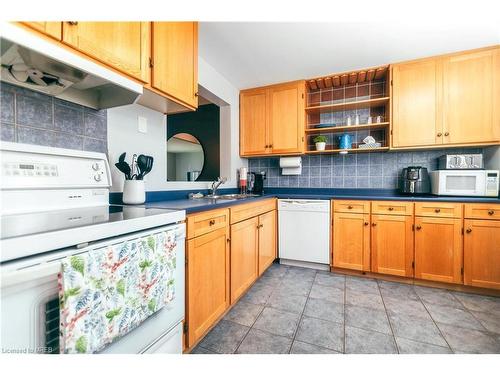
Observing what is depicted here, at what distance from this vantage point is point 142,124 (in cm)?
160

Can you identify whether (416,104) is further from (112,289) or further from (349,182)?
(112,289)

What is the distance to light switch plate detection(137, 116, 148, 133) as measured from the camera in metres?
1.58

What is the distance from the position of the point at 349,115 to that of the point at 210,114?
1891mm

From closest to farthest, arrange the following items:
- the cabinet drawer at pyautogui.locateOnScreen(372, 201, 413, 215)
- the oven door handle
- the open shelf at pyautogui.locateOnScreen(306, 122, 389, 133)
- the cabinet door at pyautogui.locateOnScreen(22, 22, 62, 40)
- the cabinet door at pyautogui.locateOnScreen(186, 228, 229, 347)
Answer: the oven door handle, the cabinet door at pyautogui.locateOnScreen(22, 22, 62, 40), the cabinet door at pyautogui.locateOnScreen(186, 228, 229, 347), the cabinet drawer at pyautogui.locateOnScreen(372, 201, 413, 215), the open shelf at pyautogui.locateOnScreen(306, 122, 389, 133)

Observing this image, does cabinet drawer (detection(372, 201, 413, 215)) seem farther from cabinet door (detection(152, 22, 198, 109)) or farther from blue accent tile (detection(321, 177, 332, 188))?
cabinet door (detection(152, 22, 198, 109))

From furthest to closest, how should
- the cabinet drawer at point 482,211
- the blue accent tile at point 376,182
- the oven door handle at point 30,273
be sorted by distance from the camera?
1. the blue accent tile at point 376,182
2. the cabinet drawer at point 482,211
3. the oven door handle at point 30,273

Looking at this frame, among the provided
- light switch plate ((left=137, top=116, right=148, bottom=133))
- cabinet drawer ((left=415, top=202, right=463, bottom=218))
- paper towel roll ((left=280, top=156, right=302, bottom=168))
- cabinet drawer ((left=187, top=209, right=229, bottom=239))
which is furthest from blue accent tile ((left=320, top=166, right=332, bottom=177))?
light switch plate ((left=137, top=116, right=148, bottom=133))

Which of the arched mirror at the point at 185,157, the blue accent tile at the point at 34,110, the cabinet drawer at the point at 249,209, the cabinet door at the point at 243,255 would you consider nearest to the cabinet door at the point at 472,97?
the cabinet drawer at the point at 249,209

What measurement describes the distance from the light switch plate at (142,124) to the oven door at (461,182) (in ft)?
8.69

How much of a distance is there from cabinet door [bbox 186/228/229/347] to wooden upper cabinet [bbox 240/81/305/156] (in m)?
1.58

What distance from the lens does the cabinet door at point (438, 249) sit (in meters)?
2.01

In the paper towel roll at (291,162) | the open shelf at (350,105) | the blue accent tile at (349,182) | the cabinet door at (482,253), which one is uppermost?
the open shelf at (350,105)

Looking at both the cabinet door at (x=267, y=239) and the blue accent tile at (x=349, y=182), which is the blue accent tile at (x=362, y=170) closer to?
the blue accent tile at (x=349, y=182)
